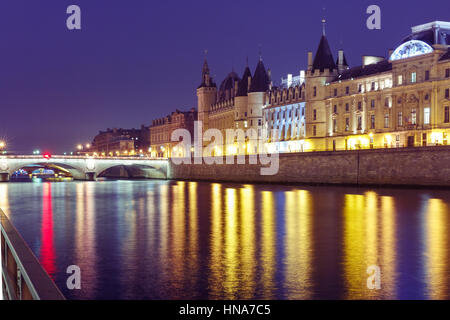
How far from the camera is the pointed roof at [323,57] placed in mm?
73688

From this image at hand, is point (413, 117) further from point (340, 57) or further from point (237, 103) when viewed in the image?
point (237, 103)

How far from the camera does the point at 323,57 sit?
243 feet

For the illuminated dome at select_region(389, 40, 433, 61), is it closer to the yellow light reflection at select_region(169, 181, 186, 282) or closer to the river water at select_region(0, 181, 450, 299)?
the river water at select_region(0, 181, 450, 299)

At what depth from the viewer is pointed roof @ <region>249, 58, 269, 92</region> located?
293 feet

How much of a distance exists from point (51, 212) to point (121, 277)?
1788 cm

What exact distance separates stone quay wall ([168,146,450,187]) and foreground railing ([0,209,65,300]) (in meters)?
38.3

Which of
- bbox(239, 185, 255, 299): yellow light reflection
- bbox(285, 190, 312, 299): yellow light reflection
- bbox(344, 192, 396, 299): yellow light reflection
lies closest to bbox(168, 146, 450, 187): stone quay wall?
bbox(344, 192, 396, 299): yellow light reflection

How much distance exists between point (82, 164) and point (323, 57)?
37.0m

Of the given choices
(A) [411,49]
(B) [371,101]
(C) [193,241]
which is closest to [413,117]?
(A) [411,49]

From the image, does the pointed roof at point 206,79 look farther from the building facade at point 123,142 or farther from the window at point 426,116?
the window at point 426,116

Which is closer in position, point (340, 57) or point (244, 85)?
point (340, 57)

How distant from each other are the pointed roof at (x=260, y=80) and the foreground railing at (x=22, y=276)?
76.6 metres

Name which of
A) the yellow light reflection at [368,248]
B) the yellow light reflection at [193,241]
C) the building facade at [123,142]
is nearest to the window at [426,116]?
the yellow light reflection at [368,248]

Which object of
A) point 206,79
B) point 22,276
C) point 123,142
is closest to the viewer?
point 22,276
